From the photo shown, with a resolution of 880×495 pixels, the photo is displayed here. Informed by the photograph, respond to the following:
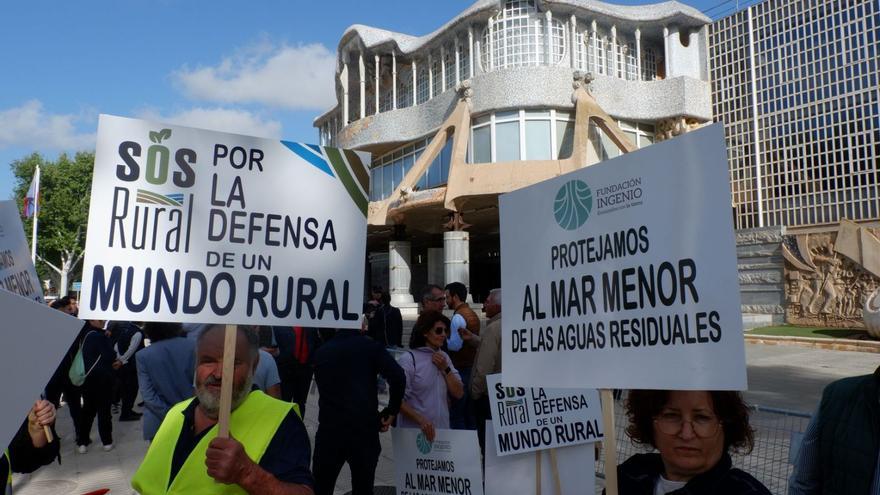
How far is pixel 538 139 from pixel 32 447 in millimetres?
23718

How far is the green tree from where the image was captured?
46.1m

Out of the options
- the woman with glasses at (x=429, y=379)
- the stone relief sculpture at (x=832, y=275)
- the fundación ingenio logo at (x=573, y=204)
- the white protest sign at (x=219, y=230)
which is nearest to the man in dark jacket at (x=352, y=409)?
the woman with glasses at (x=429, y=379)

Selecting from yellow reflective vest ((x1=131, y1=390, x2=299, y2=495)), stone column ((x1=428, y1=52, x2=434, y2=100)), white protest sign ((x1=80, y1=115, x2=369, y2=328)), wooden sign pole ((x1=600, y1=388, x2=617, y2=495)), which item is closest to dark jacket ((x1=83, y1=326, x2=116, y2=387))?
white protest sign ((x1=80, y1=115, x2=369, y2=328))

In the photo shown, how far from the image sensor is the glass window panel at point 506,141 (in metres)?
25.4

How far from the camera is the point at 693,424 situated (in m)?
2.01

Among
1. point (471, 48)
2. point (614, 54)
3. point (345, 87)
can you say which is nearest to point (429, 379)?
point (471, 48)

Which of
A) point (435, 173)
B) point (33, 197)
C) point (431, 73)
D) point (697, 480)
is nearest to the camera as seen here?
A: point (697, 480)

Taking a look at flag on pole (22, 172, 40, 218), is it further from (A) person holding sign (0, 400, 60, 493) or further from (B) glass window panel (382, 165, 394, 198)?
(A) person holding sign (0, 400, 60, 493)

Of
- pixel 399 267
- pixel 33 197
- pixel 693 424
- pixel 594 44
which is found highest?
pixel 594 44

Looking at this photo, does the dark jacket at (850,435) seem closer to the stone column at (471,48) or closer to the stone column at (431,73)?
the stone column at (471,48)

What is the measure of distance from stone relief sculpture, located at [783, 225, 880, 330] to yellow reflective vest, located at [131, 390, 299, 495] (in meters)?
20.0

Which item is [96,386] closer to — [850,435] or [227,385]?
[227,385]

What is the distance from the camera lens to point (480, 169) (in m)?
24.6

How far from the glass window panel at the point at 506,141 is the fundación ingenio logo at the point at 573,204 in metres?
23.0
